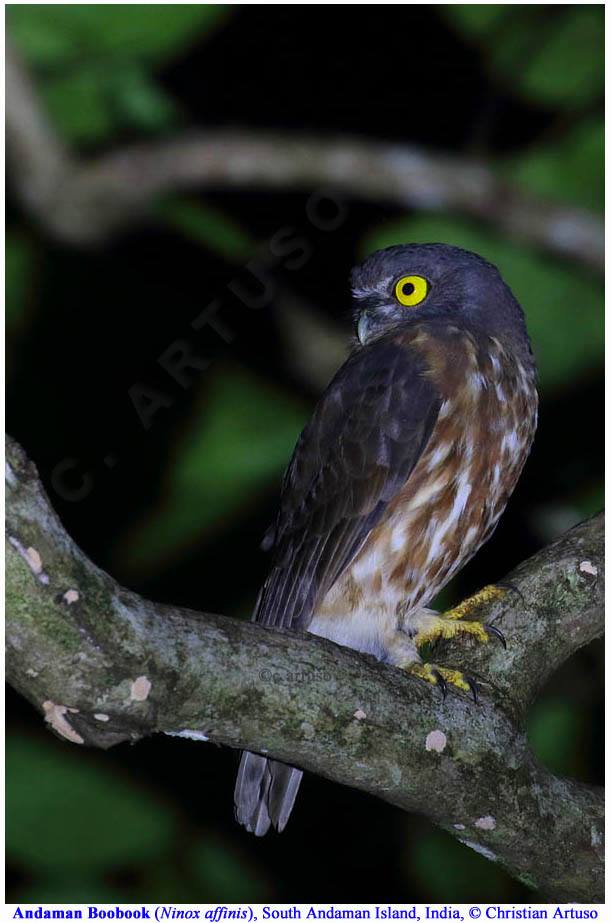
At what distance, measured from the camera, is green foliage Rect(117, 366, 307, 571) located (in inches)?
271

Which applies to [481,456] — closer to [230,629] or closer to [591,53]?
[230,629]

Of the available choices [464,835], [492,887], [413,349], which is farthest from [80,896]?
[413,349]

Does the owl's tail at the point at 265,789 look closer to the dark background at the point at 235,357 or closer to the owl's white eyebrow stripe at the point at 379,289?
the dark background at the point at 235,357

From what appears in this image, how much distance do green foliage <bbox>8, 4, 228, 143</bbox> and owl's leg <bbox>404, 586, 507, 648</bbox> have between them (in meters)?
3.36

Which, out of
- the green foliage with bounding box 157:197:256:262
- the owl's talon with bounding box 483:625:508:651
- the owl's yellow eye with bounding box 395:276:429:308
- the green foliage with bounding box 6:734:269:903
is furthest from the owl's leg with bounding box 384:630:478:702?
the green foliage with bounding box 157:197:256:262

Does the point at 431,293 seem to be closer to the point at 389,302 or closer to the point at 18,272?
the point at 389,302

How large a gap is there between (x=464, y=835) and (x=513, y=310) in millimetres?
2738

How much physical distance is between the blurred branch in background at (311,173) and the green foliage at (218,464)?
1846 millimetres

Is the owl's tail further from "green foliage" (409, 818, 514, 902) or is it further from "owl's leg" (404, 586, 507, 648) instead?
"green foliage" (409, 818, 514, 902)

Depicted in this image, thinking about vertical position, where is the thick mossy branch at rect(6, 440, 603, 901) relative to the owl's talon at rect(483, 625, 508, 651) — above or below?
below

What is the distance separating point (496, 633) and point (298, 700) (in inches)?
58.2

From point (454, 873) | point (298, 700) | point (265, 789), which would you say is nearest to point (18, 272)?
point (265, 789)

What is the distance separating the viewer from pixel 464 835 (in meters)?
3.67

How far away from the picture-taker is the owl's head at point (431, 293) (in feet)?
17.4
